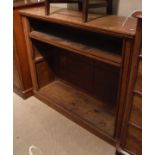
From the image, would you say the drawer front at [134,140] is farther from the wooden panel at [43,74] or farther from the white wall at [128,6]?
the wooden panel at [43,74]

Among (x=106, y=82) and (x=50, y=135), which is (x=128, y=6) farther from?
(x=50, y=135)

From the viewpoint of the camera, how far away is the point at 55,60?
2143 millimetres

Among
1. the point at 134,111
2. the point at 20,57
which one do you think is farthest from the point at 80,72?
the point at 134,111

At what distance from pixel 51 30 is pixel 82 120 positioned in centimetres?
92

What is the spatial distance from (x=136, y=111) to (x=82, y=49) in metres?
0.56

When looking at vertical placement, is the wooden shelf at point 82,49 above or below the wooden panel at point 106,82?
above

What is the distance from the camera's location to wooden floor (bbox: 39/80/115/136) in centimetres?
161

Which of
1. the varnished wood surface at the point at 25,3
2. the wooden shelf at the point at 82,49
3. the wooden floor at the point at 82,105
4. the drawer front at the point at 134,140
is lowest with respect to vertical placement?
the wooden floor at the point at 82,105

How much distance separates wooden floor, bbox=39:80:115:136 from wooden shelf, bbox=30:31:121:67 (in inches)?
24.5

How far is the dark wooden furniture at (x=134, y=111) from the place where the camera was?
0.97 metres

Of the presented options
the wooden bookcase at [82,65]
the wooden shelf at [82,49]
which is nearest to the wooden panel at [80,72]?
the wooden bookcase at [82,65]
